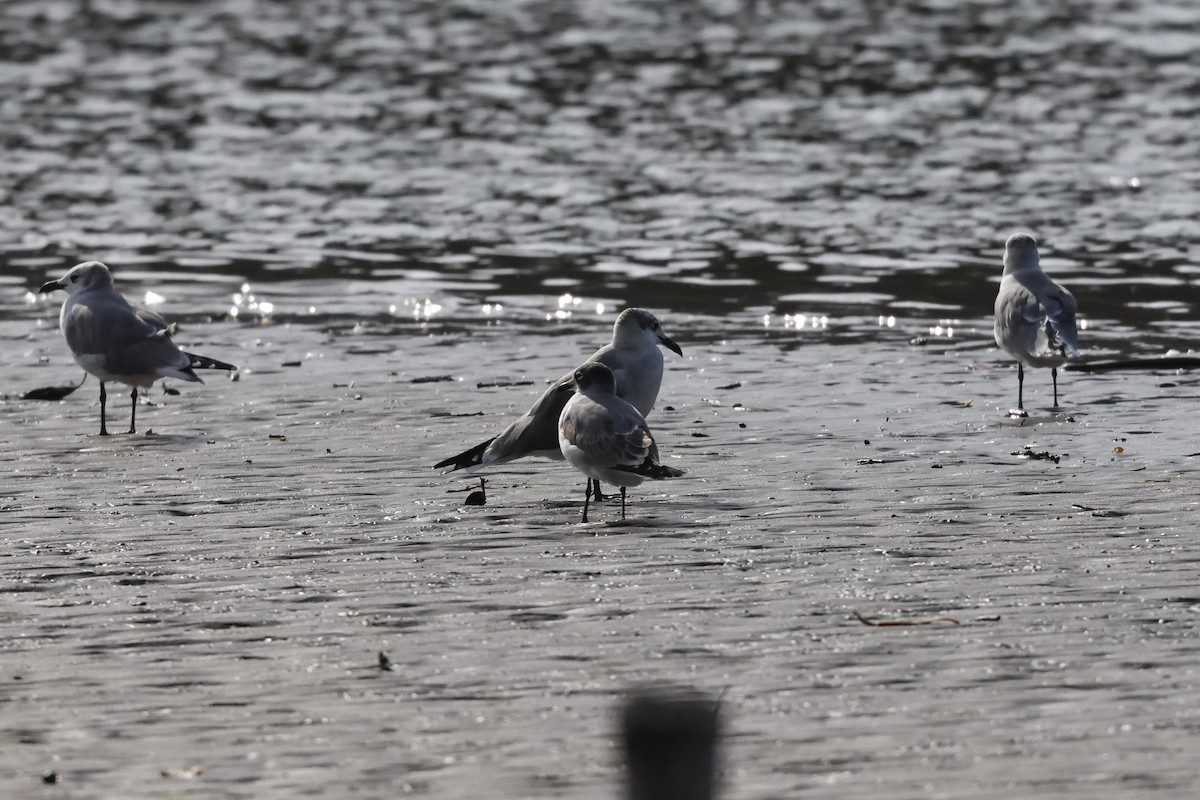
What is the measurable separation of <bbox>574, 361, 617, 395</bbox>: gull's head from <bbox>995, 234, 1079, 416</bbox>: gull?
3.64 m

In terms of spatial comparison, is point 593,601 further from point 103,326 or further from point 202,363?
point 103,326

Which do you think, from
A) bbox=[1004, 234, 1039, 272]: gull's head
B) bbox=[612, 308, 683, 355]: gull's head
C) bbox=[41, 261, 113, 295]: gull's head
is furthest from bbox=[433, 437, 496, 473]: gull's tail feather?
bbox=[1004, 234, 1039, 272]: gull's head

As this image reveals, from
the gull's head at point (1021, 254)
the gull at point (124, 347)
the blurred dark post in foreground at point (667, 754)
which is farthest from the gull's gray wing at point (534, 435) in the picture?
the blurred dark post in foreground at point (667, 754)

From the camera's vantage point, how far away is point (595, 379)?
38.4 ft

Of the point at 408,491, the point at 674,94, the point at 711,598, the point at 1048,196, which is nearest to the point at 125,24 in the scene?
the point at 674,94

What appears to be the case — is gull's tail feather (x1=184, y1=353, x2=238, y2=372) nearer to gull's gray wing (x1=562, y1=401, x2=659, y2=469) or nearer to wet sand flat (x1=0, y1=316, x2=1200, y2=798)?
wet sand flat (x1=0, y1=316, x2=1200, y2=798)

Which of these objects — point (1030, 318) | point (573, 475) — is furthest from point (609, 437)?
point (1030, 318)

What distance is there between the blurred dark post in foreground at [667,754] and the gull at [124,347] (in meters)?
11.1

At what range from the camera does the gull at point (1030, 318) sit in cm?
1467

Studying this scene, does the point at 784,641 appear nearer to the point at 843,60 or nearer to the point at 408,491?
the point at 408,491

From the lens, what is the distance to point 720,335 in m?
18.0

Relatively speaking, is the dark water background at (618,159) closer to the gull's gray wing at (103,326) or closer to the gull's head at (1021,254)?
the gull's head at (1021,254)

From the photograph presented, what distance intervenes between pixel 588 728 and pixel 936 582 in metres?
2.60

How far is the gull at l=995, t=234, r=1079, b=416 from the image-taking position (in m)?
14.7
